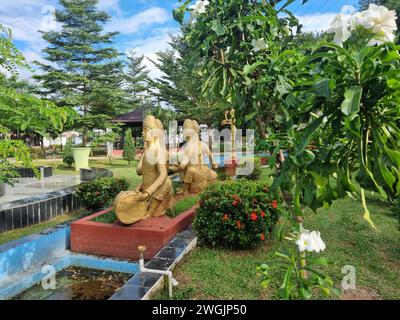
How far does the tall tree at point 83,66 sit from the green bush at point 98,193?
48.1 ft

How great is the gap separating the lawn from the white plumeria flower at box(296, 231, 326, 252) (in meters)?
1.30

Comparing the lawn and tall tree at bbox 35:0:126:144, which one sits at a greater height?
tall tree at bbox 35:0:126:144

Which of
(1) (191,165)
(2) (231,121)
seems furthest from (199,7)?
(1) (191,165)

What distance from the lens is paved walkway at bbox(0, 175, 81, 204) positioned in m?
9.50

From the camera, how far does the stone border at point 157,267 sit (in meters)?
2.95

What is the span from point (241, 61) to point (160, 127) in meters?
2.87

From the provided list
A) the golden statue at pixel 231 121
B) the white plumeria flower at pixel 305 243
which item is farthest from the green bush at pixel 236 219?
the white plumeria flower at pixel 305 243

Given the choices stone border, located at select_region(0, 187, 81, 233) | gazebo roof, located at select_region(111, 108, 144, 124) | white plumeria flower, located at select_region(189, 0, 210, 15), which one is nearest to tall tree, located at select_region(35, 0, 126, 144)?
gazebo roof, located at select_region(111, 108, 144, 124)

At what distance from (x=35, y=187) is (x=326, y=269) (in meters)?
10.3

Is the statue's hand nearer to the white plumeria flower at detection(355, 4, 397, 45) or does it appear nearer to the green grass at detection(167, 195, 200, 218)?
the green grass at detection(167, 195, 200, 218)

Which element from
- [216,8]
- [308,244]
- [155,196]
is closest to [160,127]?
[155,196]

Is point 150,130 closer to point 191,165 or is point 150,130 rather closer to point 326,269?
point 191,165

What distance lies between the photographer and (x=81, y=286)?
4.07 meters
